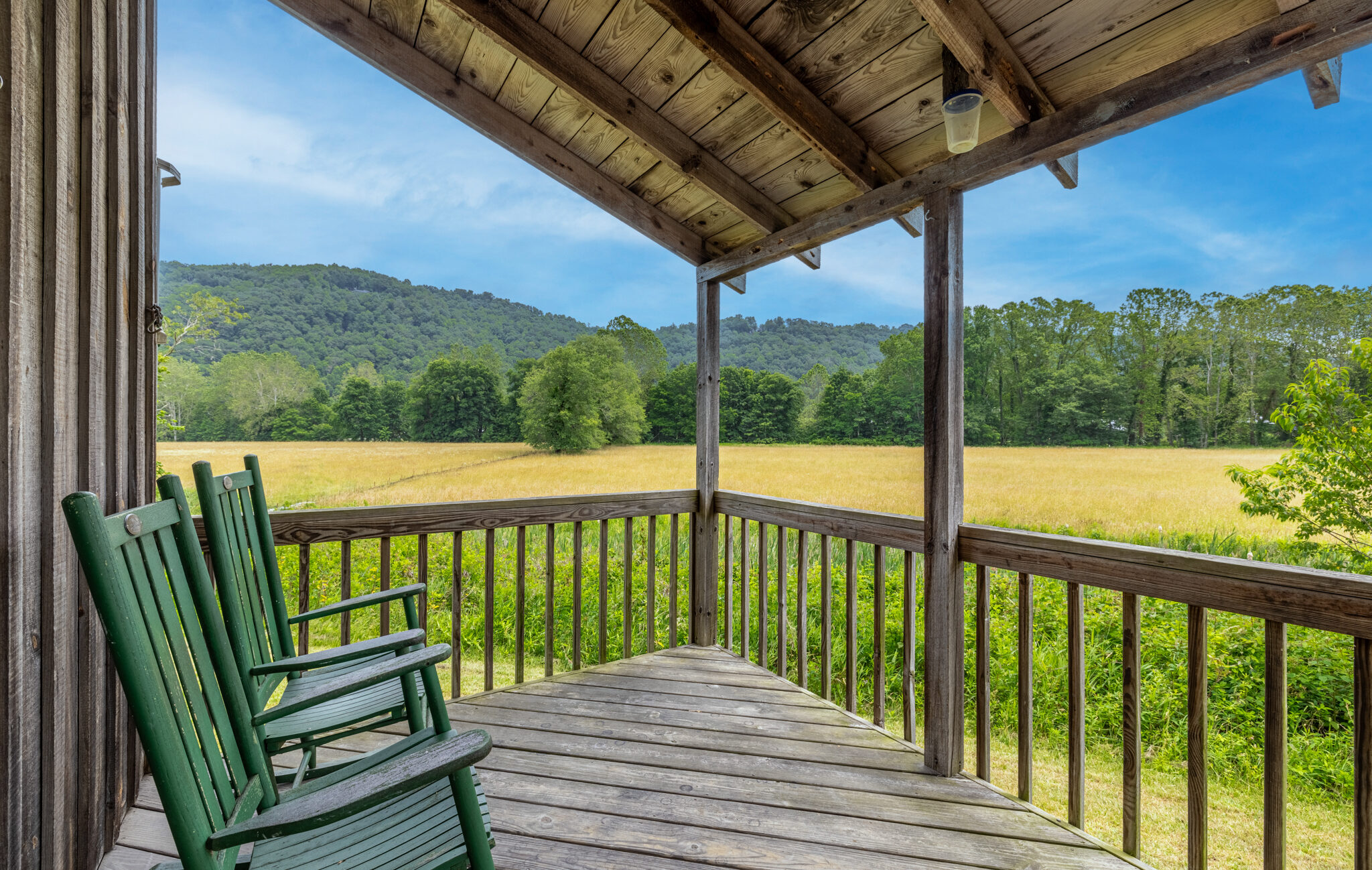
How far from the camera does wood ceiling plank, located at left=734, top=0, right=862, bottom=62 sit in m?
1.77

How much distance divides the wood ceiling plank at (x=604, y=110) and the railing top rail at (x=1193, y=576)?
5.49 feet

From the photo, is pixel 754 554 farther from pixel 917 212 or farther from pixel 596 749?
pixel 917 212

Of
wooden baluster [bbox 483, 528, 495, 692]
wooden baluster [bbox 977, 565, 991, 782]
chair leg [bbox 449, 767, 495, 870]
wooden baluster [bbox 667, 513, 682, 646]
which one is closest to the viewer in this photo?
chair leg [bbox 449, 767, 495, 870]

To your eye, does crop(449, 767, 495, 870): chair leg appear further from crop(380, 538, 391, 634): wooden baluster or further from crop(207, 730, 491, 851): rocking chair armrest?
crop(380, 538, 391, 634): wooden baluster

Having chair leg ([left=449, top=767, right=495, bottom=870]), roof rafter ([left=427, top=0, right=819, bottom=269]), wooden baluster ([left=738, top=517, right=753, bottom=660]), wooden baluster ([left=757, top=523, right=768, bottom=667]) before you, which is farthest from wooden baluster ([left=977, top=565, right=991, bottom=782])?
chair leg ([left=449, top=767, right=495, bottom=870])

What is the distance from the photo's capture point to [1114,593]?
2.83 meters

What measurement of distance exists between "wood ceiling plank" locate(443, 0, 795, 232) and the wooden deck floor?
2178 millimetres

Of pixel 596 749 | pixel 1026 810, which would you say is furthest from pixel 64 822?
pixel 1026 810

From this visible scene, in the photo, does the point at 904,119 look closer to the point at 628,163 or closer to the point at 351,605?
the point at 628,163

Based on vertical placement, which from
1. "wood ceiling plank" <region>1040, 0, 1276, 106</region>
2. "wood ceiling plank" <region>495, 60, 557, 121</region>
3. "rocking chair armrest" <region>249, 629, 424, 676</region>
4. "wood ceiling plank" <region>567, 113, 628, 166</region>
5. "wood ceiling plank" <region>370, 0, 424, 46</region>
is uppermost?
"wood ceiling plank" <region>370, 0, 424, 46</region>

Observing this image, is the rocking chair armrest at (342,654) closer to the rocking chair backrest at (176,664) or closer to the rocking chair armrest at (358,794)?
the rocking chair backrest at (176,664)

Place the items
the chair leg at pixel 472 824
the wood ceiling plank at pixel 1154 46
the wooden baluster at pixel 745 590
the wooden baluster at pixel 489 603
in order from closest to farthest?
the chair leg at pixel 472 824 → the wood ceiling plank at pixel 1154 46 → the wooden baluster at pixel 489 603 → the wooden baluster at pixel 745 590

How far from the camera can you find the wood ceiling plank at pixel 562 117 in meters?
2.36

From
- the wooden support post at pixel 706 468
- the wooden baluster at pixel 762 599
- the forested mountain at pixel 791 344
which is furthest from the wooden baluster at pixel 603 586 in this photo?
the forested mountain at pixel 791 344
